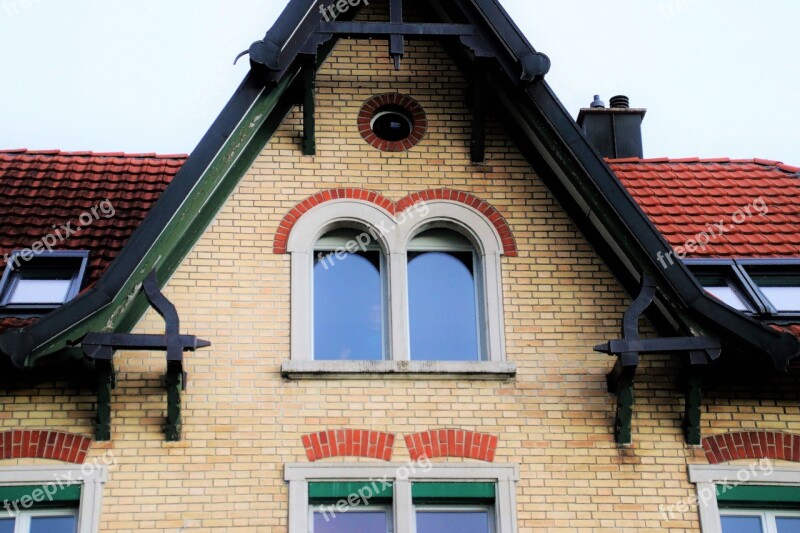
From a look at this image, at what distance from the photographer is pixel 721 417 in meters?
12.5

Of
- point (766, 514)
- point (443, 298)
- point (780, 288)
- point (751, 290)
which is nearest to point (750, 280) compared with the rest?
point (751, 290)

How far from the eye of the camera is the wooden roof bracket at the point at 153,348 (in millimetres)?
11633

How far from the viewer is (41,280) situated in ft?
43.7

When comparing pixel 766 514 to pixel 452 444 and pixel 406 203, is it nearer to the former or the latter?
pixel 452 444

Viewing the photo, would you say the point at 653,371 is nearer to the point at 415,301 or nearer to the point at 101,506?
the point at 415,301

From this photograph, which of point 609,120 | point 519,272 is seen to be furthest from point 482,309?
point 609,120

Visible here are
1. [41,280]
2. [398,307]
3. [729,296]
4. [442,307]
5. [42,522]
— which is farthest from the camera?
[729,296]

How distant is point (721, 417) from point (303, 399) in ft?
12.1

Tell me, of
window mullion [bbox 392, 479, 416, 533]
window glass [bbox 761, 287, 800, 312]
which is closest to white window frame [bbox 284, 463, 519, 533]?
window mullion [bbox 392, 479, 416, 533]

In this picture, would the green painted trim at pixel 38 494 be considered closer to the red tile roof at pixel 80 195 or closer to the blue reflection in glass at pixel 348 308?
the red tile roof at pixel 80 195

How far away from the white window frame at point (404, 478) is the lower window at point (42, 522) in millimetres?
1811

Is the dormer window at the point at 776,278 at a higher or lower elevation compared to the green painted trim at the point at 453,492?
higher

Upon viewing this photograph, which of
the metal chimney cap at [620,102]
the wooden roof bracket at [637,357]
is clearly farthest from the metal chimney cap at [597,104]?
the wooden roof bracket at [637,357]

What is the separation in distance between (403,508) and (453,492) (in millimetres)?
454
